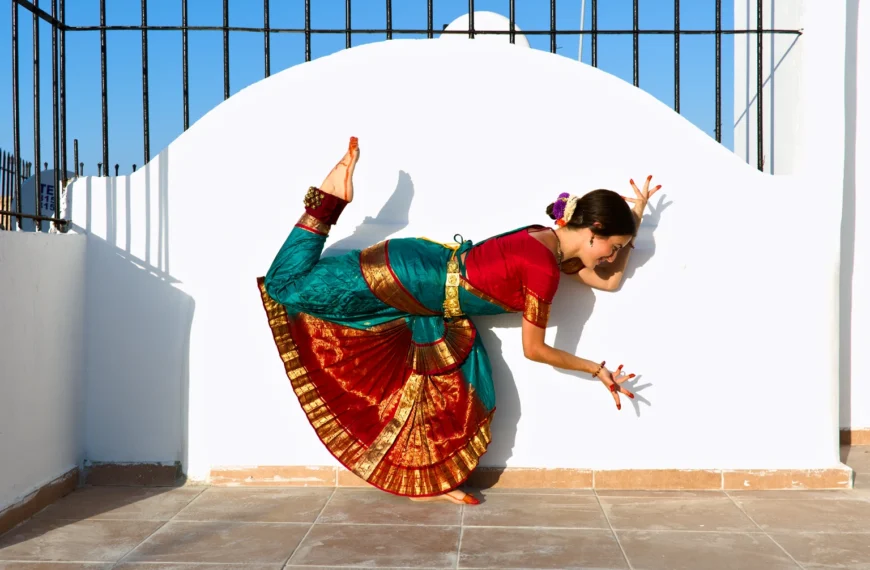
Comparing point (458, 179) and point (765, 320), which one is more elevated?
point (458, 179)

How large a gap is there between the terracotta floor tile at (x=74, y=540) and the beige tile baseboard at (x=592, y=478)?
0.61 meters

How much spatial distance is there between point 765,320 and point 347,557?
78.6 inches

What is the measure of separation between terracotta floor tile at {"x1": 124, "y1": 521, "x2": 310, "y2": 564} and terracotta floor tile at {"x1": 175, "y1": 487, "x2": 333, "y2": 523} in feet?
0.29

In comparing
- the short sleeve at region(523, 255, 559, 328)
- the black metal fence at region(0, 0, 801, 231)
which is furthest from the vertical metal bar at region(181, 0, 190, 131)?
the short sleeve at region(523, 255, 559, 328)

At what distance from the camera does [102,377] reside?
148 inches

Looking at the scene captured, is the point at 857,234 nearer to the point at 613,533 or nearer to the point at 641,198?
the point at 641,198

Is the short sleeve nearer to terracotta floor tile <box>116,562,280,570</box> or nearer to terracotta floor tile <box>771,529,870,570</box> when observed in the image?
terracotta floor tile <box>771,529,870,570</box>

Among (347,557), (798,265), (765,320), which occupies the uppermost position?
(798,265)

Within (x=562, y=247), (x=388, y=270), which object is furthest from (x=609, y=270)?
(x=388, y=270)

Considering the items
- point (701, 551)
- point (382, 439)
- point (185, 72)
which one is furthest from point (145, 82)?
point (701, 551)

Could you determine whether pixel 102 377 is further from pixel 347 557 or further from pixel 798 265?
pixel 798 265

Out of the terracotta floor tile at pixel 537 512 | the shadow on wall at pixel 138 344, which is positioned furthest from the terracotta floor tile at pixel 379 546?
the shadow on wall at pixel 138 344

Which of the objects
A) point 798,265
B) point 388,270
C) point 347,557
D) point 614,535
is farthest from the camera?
point 798,265

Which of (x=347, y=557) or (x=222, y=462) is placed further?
(x=222, y=462)
